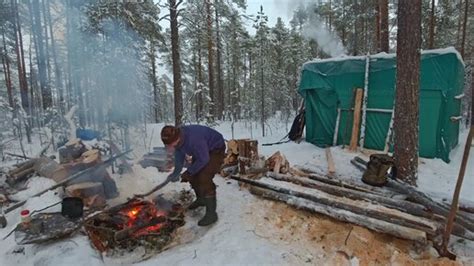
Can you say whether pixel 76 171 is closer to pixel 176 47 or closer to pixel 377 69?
pixel 176 47

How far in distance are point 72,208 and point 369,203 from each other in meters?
4.27

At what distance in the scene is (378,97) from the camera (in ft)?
27.5

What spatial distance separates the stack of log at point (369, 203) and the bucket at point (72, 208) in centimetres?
260

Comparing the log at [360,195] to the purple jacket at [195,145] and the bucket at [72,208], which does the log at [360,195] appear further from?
the bucket at [72,208]

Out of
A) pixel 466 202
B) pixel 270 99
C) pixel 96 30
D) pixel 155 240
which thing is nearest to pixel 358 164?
pixel 466 202

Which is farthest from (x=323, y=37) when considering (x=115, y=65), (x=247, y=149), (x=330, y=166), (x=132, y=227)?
(x=132, y=227)

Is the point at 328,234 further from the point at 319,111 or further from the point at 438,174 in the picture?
the point at 319,111

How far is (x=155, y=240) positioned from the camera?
3.76 metres

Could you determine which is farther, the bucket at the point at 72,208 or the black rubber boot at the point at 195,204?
the black rubber boot at the point at 195,204

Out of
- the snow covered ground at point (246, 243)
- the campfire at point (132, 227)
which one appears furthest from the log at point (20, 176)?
the campfire at point (132, 227)

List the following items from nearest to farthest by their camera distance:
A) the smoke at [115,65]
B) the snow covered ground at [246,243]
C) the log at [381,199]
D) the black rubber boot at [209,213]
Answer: the snow covered ground at [246,243], the log at [381,199], the black rubber boot at [209,213], the smoke at [115,65]

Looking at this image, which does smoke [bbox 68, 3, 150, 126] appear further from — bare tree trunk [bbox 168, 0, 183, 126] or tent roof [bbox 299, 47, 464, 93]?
tent roof [bbox 299, 47, 464, 93]

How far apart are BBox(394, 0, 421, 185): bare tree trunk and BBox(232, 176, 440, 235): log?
166 cm

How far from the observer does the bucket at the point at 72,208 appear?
416 centimetres
